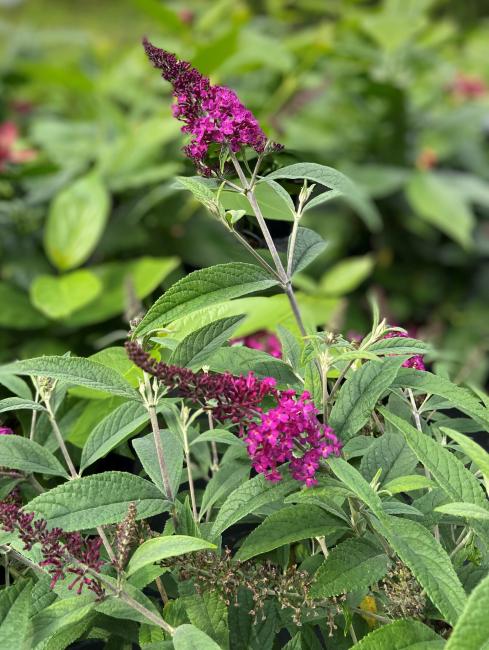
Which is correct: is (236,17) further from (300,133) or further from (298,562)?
(298,562)

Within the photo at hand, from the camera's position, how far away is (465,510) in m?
0.67

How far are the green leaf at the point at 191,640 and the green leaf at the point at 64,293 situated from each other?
1.91 m

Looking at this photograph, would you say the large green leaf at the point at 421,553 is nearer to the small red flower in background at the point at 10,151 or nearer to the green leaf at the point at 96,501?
the green leaf at the point at 96,501

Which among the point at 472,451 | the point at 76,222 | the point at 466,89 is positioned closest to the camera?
the point at 472,451

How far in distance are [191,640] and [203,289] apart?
290 millimetres

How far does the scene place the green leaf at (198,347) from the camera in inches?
30.6

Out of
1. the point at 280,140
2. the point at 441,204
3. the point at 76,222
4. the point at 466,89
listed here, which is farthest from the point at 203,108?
the point at 466,89

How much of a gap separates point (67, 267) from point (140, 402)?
2.09 meters

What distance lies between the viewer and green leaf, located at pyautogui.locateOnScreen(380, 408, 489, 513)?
702 millimetres

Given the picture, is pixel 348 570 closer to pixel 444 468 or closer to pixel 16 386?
pixel 444 468

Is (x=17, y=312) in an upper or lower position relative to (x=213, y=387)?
lower

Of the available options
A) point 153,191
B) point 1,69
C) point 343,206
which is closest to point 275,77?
point 343,206

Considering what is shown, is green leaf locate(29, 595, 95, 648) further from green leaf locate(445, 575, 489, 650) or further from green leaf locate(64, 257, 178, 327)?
green leaf locate(64, 257, 178, 327)

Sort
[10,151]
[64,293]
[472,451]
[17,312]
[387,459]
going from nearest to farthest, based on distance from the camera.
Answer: [472,451]
[387,459]
[64,293]
[17,312]
[10,151]
